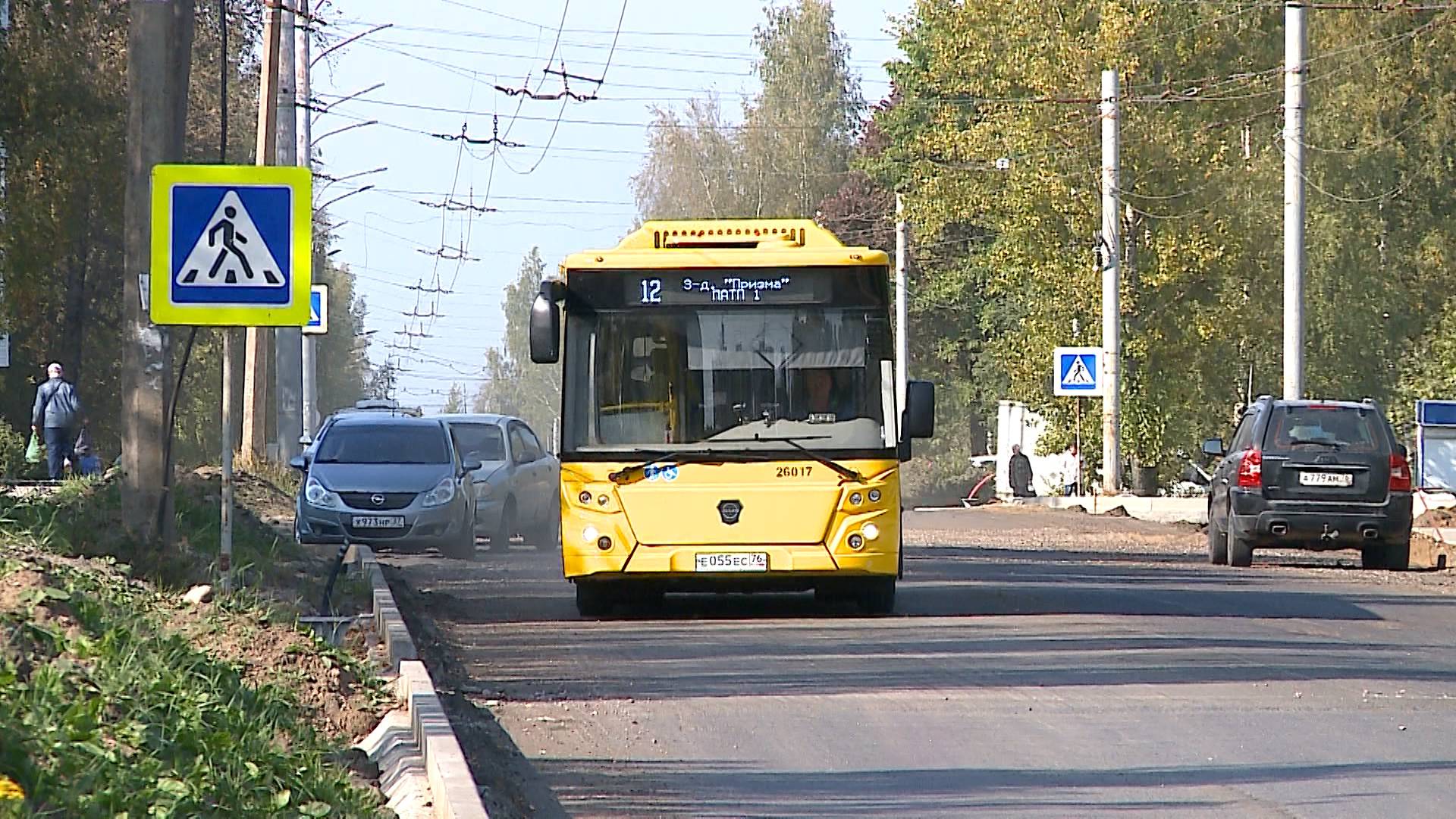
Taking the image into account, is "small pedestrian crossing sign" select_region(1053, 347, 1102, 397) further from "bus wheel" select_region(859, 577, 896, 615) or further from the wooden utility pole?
"bus wheel" select_region(859, 577, 896, 615)

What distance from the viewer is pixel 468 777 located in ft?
24.6

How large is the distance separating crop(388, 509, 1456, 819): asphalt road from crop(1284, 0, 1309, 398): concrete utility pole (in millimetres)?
11666

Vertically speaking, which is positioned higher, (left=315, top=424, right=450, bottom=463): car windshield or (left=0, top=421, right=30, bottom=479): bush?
(left=315, top=424, right=450, bottom=463): car windshield

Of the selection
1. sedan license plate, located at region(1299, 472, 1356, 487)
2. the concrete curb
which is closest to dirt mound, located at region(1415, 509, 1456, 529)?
sedan license plate, located at region(1299, 472, 1356, 487)

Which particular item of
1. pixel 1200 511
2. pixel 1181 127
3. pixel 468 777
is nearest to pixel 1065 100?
pixel 1181 127

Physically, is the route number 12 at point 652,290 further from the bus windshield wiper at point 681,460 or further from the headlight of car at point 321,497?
the headlight of car at point 321,497

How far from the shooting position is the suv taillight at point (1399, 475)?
2159 centimetres

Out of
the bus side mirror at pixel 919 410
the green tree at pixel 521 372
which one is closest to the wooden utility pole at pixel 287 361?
the bus side mirror at pixel 919 410

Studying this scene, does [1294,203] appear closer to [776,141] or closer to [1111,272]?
[1111,272]

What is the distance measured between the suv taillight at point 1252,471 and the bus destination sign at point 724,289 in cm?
818

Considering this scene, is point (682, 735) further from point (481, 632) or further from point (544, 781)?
point (481, 632)

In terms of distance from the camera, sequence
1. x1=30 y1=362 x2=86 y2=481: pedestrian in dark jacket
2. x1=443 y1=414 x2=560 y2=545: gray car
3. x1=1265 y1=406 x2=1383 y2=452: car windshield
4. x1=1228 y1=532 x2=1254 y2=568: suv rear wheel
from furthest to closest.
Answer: x1=30 y1=362 x2=86 y2=481: pedestrian in dark jacket
x1=443 y1=414 x2=560 y2=545: gray car
x1=1228 y1=532 x2=1254 y2=568: suv rear wheel
x1=1265 y1=406 x2=1383 y2=452: car windshield

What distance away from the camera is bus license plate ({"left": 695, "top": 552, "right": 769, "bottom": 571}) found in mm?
15102

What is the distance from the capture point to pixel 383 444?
24922 millimetres
